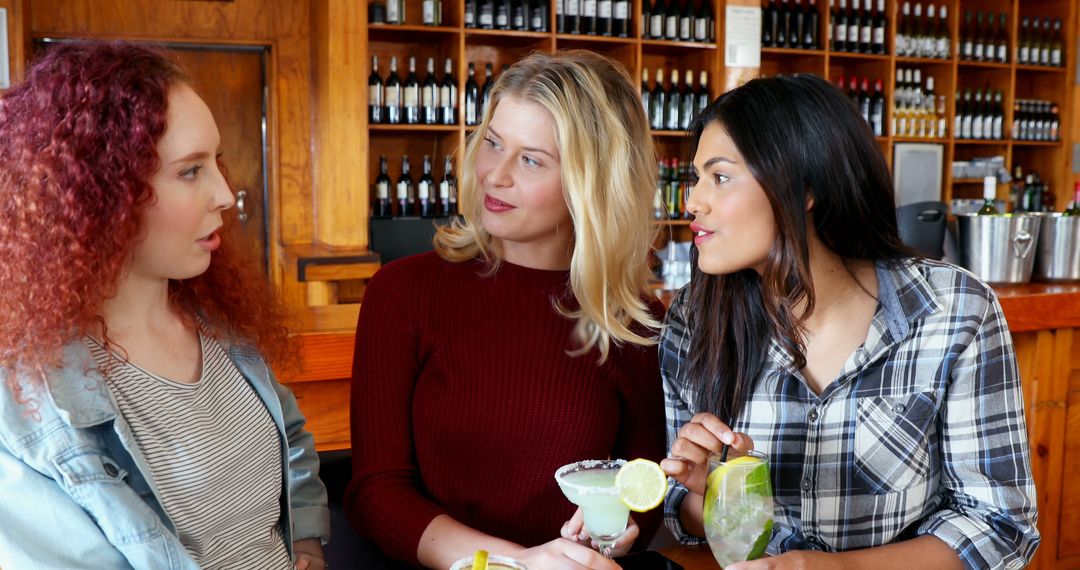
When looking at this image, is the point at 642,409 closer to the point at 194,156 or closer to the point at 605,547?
the point at 605,547

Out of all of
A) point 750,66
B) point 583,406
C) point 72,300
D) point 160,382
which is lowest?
point 583,406

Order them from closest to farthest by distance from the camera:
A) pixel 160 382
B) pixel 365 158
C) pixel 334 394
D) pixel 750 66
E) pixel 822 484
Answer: pixel 160 382
pixel 822 484
pixel 334 394
pixel 365 158
pixel 750 66

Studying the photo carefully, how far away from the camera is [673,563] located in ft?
4.20

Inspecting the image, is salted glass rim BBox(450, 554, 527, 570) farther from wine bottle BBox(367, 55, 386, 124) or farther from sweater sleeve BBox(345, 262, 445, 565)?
wine bottle BBox(367, 55, 386, 124)

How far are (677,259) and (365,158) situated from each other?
6.45 ft

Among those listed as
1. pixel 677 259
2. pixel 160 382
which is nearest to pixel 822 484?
pixel 160 382

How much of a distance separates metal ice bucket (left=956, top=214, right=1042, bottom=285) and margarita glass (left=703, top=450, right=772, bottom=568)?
259 cm

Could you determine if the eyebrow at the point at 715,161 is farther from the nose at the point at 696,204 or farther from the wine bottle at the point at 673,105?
the wine bottle at the point at 673,105

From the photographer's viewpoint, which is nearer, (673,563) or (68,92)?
(68,92)

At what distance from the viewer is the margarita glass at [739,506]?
107cm

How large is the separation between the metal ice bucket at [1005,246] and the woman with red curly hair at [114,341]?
9.43 ft

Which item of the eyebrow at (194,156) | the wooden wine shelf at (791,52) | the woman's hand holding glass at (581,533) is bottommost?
the woman's hand holding glass at (581,533)

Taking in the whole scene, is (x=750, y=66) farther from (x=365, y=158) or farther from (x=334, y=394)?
(x=334, y=394)

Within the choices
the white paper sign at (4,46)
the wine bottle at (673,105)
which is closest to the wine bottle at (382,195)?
the wine bottle at (673,105)
